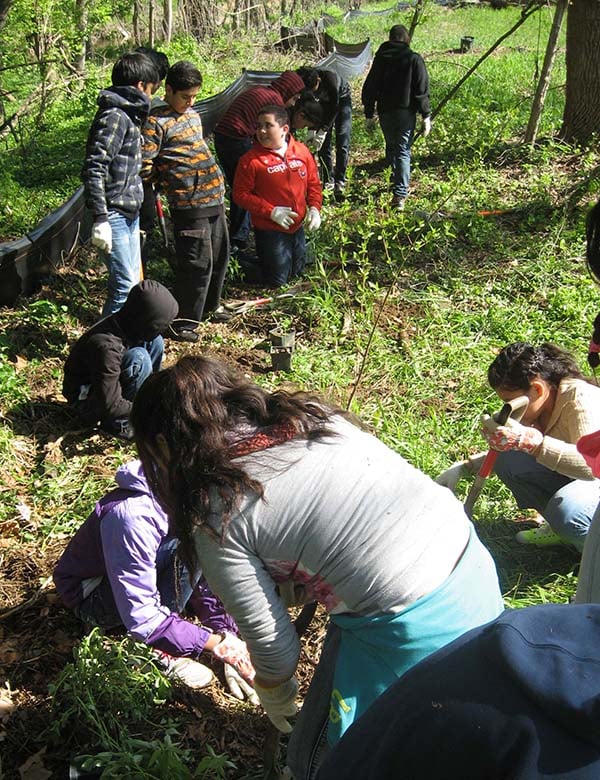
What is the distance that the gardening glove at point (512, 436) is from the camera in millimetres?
2801

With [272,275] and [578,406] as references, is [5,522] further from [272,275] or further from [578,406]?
[272,275]

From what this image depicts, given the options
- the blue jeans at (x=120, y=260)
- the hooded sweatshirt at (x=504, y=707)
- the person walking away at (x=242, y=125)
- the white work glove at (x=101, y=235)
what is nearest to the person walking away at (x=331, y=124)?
the person walking away at (x=242, y=125)

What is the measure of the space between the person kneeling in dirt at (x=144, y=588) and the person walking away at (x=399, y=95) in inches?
189

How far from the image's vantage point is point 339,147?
743 centimetres

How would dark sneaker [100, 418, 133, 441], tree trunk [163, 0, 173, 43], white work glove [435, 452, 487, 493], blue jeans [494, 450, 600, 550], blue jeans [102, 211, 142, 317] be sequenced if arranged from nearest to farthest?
blue jeans [494, 450, 600, 550]
white work glove [435, 452, 487, 493]
dark sneaker [100, 418, 133, 441]
blue jeans [102, 211, 142, 317]
tree trunk [163, 0, 173, 43]

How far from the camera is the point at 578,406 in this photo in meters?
2.90

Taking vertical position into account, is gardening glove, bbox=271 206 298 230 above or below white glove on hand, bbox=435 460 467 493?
above

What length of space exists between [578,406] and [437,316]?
229 cm

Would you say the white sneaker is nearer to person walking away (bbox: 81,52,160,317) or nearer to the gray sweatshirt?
the gray sweatshirt

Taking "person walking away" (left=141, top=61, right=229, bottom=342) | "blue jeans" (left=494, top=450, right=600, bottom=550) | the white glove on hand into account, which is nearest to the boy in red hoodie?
"person walking away" (left=141, top=61, right=229, bottom=342)

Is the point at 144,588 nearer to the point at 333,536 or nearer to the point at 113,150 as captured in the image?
the point at 333,536

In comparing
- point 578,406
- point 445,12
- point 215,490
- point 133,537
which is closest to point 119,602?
point 133,537

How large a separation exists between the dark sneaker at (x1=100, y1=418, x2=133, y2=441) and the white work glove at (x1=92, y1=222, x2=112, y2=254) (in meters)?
1.14

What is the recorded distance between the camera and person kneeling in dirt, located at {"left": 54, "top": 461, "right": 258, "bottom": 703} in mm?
2469
